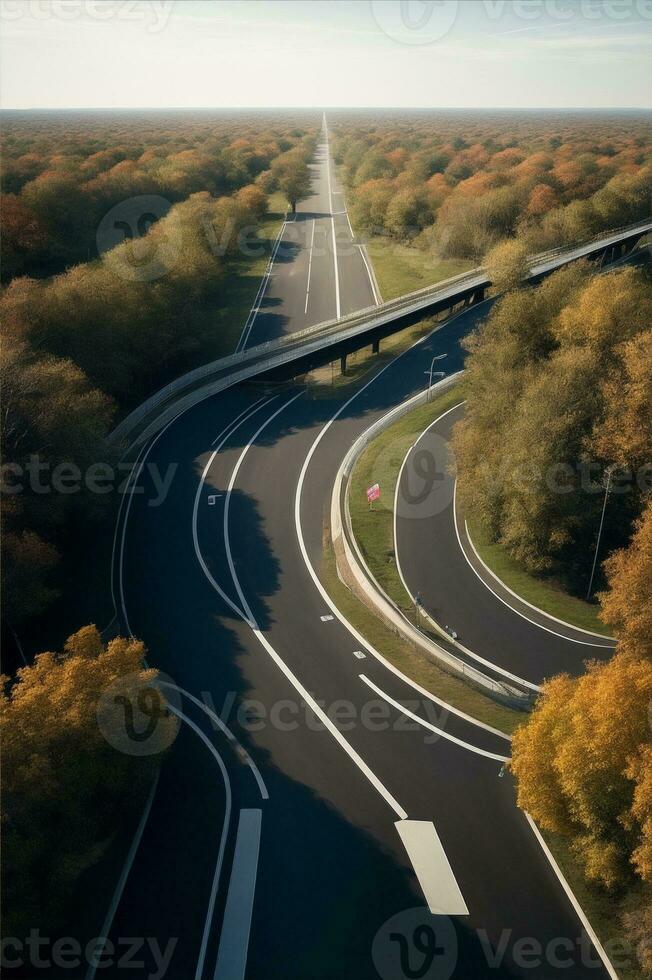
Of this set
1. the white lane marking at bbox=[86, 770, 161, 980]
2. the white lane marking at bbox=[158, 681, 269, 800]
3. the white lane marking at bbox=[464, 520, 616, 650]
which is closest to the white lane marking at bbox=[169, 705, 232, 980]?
the white lane marking at bbox=[158, 681, 269, 800]

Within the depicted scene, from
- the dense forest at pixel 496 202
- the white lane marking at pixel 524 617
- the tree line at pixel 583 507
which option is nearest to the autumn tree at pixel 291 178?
the dense forest at pixel 496 202

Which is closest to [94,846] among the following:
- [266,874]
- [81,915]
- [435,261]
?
[81,915]

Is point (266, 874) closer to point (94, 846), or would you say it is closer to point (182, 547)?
point (94, 846)

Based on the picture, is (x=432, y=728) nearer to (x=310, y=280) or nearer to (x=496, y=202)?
(x=310, y=280)

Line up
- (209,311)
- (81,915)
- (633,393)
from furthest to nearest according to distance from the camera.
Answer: (209,311), (633,393), (81,915)

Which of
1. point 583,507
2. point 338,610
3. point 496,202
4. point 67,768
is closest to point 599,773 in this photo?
point 338,610

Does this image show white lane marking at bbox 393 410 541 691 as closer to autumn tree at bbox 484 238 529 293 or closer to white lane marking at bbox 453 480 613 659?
white lane marking at bbox 453 480 613 659
